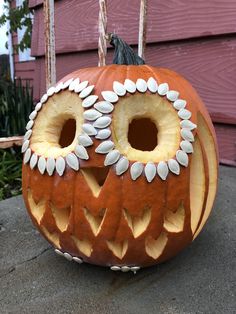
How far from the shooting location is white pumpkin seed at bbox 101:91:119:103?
1.17 m

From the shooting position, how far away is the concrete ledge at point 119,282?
113 cm

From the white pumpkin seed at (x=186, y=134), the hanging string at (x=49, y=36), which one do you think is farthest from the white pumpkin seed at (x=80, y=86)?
the hanging string at (x=49, y=36)

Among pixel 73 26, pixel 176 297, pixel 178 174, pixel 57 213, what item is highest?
pixel 73 26

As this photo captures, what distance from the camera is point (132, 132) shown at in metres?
1.39

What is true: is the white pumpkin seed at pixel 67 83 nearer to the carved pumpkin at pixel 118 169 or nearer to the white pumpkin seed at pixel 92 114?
the carved pumpkin at pixel 118 169

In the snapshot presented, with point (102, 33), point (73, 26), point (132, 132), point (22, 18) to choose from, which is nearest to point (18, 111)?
point (73, 26)

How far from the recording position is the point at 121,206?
3.80 ft

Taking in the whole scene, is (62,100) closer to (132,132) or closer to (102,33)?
(132,132)

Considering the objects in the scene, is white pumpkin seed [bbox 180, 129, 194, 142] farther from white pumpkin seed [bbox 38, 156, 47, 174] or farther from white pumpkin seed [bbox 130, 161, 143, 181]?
white pumpkin seed [bbox 38, 156, 47, 174]

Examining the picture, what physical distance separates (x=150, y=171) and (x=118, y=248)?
270mm

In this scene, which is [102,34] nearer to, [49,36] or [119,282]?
[49,36]

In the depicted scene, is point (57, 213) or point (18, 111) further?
point (18, 111)

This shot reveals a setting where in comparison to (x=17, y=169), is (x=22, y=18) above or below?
above

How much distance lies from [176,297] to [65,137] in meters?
0.65
